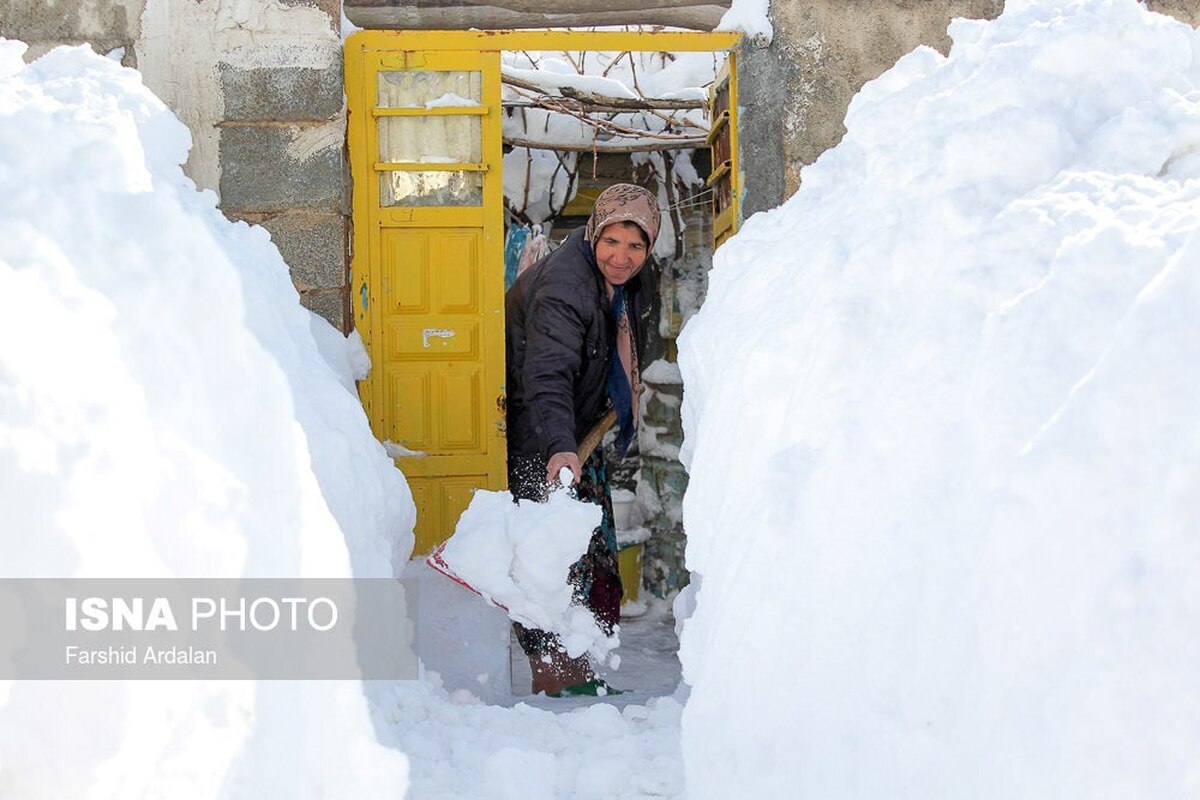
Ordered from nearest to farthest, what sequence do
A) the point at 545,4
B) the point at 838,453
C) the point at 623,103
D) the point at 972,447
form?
the point at 972,447, the point at 838,453, the point at 545,4, the point at 623,103

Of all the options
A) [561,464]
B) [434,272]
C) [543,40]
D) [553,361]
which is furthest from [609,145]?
[561,464]

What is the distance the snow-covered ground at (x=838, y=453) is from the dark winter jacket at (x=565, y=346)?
1.36m

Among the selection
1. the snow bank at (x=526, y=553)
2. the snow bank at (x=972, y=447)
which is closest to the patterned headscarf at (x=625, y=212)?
the snow bank at (x=526, y=553)

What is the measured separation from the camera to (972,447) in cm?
169

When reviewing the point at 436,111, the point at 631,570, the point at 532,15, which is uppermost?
the point at 532,15

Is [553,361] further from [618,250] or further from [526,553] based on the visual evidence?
[526,553]

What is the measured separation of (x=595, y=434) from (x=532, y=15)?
5.73 feet

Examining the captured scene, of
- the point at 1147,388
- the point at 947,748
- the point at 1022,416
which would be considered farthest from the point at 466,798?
the point at 1147,388

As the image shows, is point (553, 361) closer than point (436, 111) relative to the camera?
Yes

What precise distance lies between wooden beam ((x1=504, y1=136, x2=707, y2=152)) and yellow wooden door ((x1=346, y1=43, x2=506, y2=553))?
237 centimetres

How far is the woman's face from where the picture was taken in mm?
4094

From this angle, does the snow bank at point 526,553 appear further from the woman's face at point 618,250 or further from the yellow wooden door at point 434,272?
the yellow wooden door at point 434,272

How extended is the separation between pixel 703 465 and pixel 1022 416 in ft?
2.89

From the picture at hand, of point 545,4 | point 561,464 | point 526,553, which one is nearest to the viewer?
point 526,553
